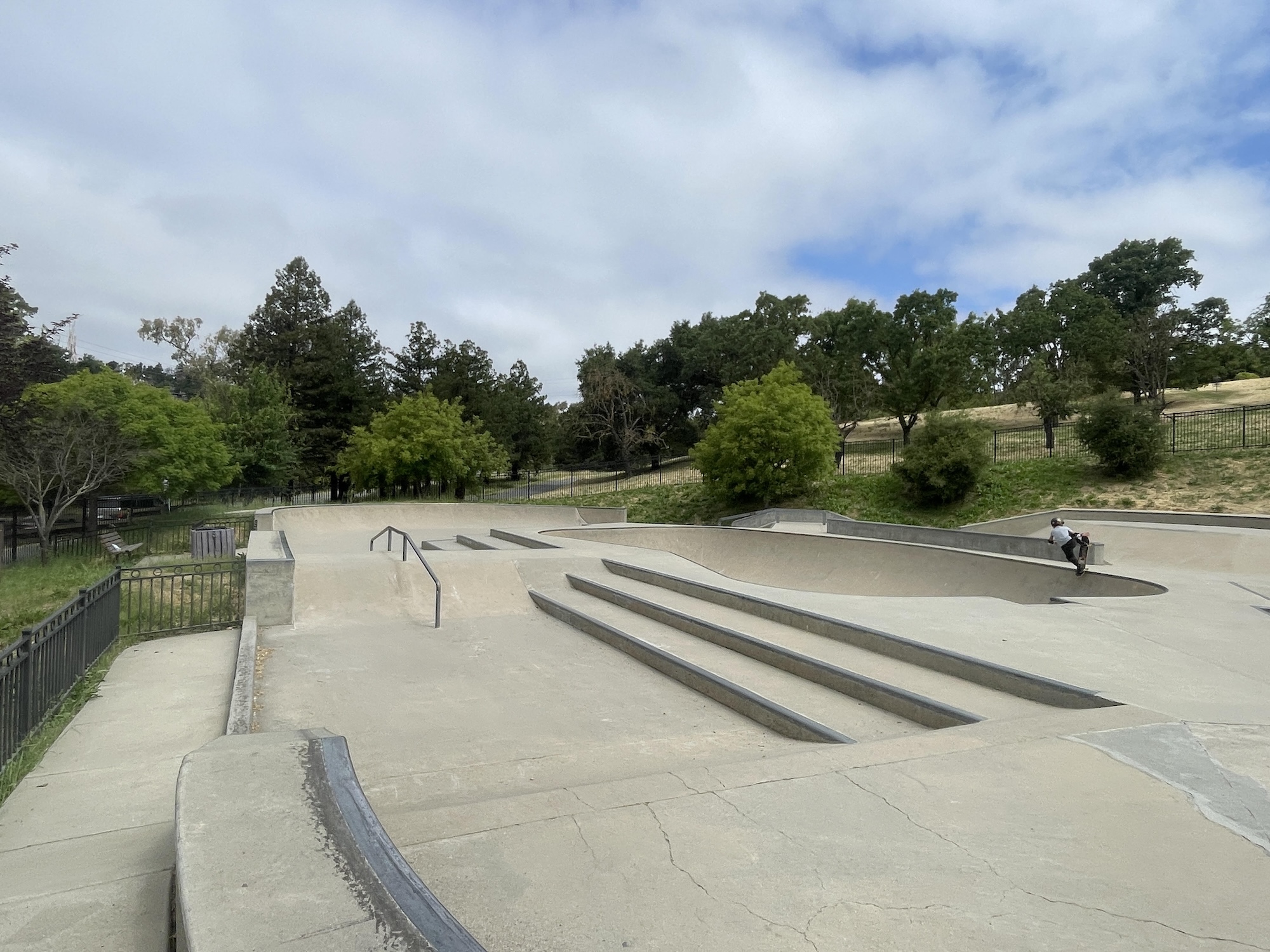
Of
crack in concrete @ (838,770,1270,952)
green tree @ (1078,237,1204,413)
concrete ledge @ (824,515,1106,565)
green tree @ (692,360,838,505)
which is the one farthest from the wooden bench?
green tree @ (1078,237,1204,413)

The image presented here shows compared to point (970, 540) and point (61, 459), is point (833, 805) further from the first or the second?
point (61, 459)

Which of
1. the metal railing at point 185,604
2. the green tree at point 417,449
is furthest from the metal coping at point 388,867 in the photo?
the green tree at point 417,449

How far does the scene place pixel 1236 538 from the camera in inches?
525

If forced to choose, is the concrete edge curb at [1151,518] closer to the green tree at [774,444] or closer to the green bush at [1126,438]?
the green bush at [1126,438]

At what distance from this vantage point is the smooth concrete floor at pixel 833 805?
245 centimetres

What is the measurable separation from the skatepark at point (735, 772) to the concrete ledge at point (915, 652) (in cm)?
3

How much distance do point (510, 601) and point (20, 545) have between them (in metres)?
23.6

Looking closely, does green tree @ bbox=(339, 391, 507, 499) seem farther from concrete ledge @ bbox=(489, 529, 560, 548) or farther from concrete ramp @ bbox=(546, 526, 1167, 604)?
concrete ramp @ bbox=(546, 526, 1167, 604)

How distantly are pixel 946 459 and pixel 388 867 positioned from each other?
25425 millimetres

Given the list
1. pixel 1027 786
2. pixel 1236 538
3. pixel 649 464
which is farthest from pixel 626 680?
pixel 649 464

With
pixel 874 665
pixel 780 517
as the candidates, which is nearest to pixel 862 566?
pixel 874 665

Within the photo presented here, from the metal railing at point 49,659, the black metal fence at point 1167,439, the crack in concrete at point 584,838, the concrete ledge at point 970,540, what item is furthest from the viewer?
the black metal fence at point 1167,439

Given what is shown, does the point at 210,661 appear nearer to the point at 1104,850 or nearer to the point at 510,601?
the point at 510,601

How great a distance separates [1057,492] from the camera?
23.7 m
